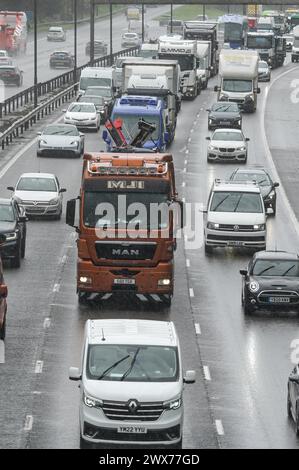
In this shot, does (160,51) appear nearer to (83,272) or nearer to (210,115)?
(210,115)

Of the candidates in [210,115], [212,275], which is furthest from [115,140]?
[210,115]

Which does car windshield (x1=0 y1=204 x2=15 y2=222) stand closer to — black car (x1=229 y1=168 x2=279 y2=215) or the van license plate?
black car (x1=229 y1=168 x2=279 y2=215)

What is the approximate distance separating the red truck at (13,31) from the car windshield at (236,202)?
292 ft

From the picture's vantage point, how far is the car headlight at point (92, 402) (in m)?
23.8

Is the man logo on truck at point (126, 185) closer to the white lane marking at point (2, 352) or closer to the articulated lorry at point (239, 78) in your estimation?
the white lane marking at point (2, 352)

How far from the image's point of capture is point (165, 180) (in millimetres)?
37344

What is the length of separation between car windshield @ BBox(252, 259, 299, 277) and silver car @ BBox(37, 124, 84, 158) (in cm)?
3237

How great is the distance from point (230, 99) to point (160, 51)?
324 inches

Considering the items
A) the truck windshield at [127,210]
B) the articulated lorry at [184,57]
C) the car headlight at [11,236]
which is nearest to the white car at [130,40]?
the articulated lorry at [184,57]

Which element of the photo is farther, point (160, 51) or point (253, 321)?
point (160, 51)

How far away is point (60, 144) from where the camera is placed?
6981 centimetres

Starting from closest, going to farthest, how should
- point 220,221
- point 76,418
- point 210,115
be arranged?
1. point 76,418
2. point 220,221
3. point 210,115

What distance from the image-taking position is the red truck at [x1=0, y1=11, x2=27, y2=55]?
136375mm
